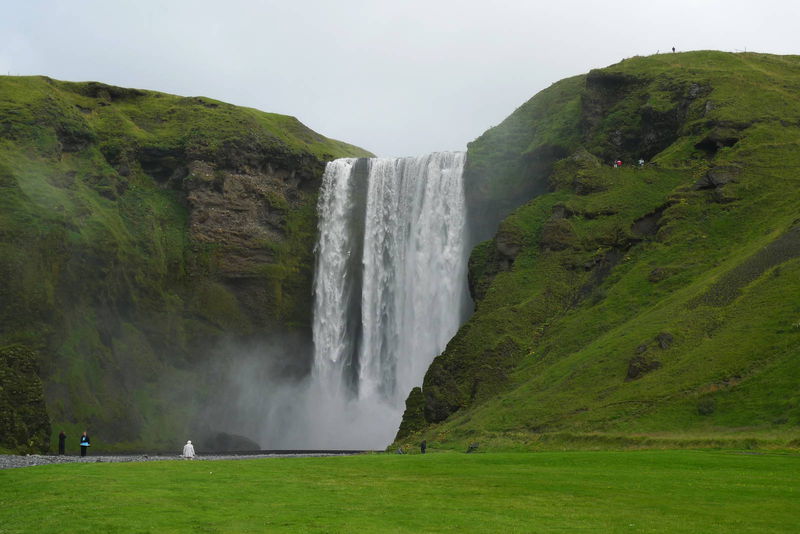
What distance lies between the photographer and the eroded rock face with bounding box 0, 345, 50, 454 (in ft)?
208

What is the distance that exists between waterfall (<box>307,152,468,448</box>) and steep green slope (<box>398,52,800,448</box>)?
6.45 meters

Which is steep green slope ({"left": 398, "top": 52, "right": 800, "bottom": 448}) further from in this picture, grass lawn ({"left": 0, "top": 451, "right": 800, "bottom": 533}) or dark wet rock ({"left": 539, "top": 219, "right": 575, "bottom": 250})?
grass lawn ({"left": 0, "top": 451, "right": 800, "bottom": 533})

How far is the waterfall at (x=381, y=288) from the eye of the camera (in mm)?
87250

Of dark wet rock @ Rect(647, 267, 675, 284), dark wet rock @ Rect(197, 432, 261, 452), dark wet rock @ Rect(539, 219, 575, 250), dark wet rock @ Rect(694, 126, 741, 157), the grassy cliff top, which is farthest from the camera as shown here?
the grassy cliff top

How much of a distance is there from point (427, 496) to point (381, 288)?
A: 69.8 metres

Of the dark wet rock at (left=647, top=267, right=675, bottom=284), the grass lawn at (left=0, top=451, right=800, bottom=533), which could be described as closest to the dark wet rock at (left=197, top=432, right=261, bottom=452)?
the dark wet rock at (left=647, top=267, right=675, bottom=284)

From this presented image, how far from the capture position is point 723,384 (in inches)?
1709

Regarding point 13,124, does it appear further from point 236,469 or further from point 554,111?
point 236,469

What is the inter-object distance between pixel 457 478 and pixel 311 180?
263 feet

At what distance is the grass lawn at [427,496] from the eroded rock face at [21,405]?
105 ft

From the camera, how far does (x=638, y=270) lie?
64.1m

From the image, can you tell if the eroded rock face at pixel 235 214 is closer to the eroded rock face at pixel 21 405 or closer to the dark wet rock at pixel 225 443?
the dark wet rock at pixel 225 443

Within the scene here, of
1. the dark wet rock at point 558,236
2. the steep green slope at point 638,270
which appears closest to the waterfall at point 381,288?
the steep green slope at point 638,270

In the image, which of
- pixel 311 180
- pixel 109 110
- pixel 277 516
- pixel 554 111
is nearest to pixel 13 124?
pixel 109 110
